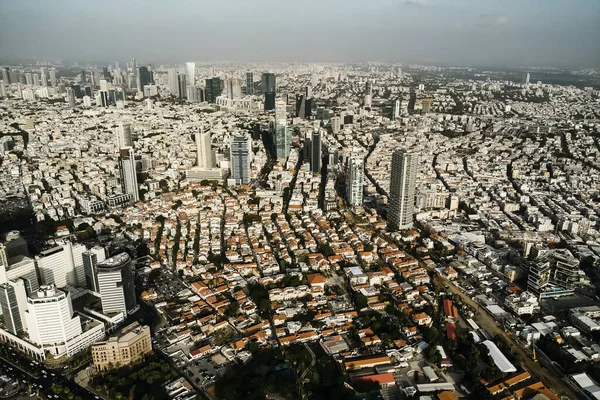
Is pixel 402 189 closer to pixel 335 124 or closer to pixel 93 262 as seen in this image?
pixel 93 262

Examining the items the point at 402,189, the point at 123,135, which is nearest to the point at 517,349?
the point at 402,189

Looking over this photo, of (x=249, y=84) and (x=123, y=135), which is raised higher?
(x=249, y=84)

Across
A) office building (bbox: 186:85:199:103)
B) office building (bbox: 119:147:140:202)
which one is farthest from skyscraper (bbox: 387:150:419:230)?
office building (bbox: 186:85:199:103)

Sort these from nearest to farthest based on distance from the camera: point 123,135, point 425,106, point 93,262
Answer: point 93,262
point 123,135
point 425,106

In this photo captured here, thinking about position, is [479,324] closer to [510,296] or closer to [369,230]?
[510,296]

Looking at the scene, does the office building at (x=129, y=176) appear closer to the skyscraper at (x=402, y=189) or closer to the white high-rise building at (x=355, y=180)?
the white high-rise building at (x=355, y=180)
